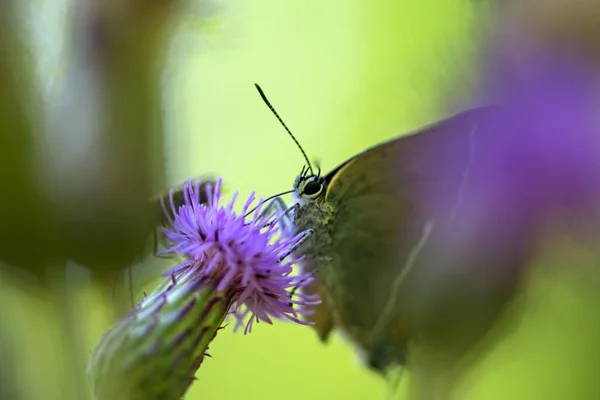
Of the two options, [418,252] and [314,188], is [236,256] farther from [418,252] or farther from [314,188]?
[418,252]

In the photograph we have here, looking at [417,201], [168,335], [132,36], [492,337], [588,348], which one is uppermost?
[132,36]

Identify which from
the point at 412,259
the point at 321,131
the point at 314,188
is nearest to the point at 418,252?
the point at 412,259

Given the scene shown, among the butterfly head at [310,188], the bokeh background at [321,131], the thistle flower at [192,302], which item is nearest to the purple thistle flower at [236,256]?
the thistle flower at [192,302]

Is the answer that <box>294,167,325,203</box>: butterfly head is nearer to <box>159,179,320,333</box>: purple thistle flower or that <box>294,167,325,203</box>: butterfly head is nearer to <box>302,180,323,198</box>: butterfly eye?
<box>302,180,323,198</box>: butterfly eye

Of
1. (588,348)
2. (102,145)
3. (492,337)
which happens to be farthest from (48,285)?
(588,348)

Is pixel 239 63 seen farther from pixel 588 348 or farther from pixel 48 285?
pixel 588 348

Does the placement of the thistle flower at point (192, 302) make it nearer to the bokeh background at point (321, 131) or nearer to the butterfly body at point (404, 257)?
the butterfly body at point (404, 257)

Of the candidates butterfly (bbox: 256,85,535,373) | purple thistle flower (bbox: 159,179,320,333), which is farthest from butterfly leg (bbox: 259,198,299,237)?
purple thistle flower (bbox: 159,179,320,333)

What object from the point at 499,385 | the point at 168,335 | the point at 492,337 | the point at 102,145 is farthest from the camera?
the point at 499,385
